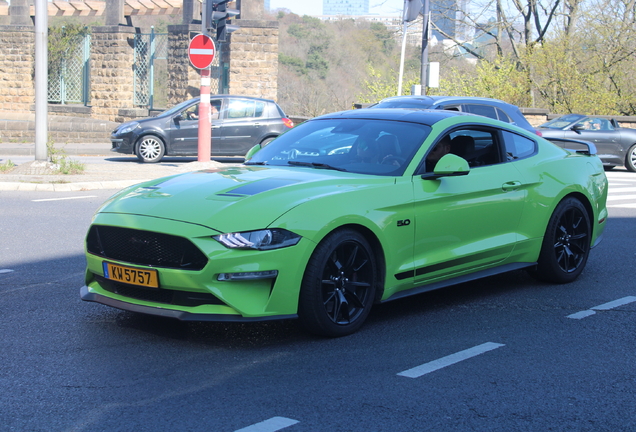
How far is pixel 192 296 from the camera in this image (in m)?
4.68

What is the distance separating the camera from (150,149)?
1953 centimetres

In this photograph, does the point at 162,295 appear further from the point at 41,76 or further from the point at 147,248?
the point at 41,76

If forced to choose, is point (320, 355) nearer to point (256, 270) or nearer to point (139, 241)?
point (256, 270)

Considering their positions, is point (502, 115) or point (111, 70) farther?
point (111, 70)

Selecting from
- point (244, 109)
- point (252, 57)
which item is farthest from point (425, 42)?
point (252, 57)

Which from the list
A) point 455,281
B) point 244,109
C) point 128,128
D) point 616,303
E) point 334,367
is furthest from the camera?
point 244,109

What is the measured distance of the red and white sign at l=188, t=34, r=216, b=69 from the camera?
630 inches

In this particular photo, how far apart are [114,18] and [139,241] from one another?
27652mm

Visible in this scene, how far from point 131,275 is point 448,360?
202cm

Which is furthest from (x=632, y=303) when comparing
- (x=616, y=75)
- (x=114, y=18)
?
(x=616, y=75)

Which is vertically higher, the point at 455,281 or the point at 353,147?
the point at 353,147

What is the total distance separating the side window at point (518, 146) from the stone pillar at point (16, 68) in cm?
2773

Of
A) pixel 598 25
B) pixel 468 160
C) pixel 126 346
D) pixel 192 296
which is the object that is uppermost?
pixel 598 25

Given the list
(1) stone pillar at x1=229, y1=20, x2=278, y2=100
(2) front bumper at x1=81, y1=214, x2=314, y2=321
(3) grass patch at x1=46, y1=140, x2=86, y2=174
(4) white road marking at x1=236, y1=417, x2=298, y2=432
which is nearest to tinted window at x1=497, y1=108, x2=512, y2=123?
(3) grass patch at x1=46, y1=140, x2=86, y2=174
